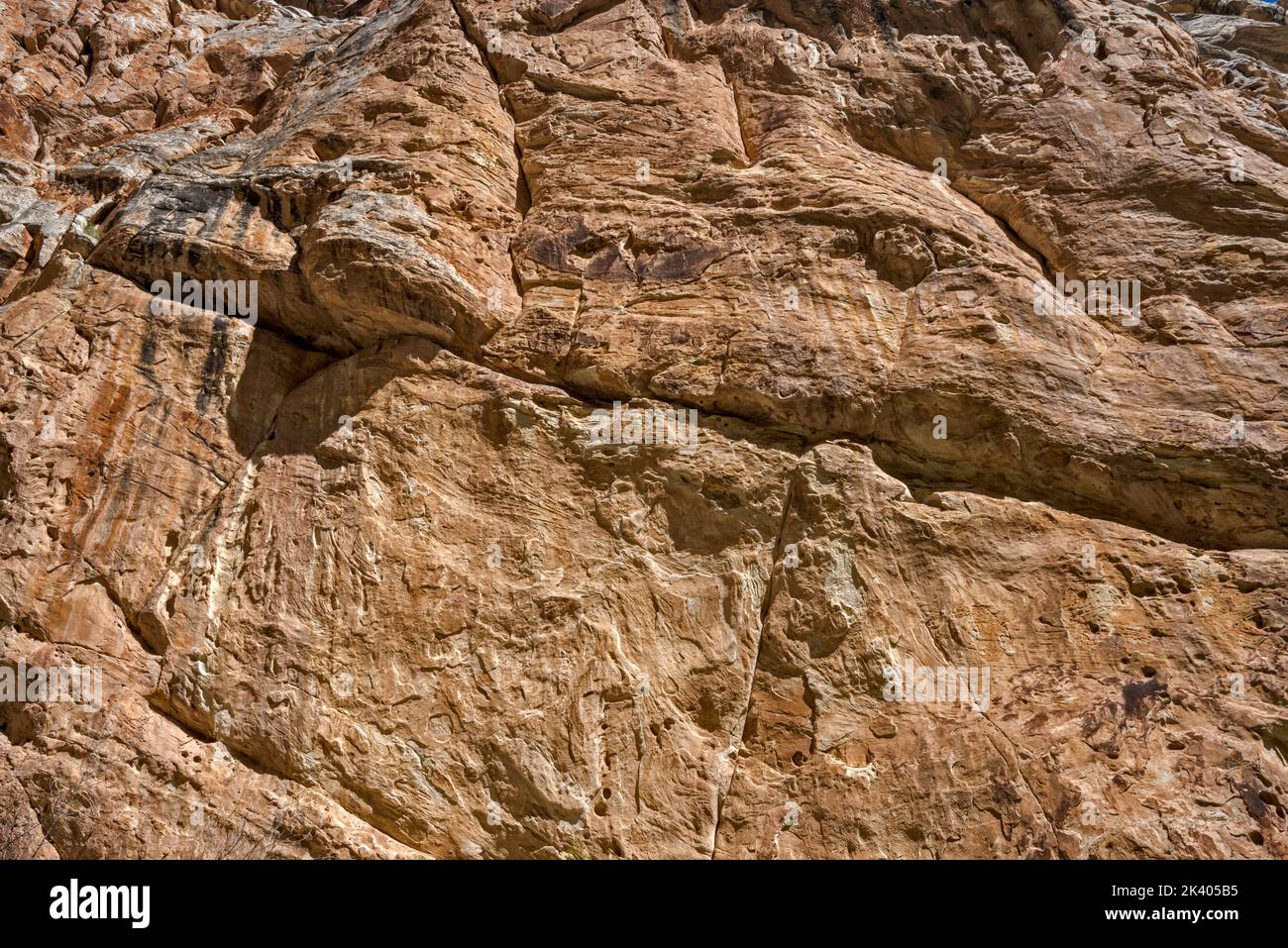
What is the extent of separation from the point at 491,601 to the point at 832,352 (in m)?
5.38

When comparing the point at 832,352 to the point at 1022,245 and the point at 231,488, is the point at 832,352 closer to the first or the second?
the point at 1022,245

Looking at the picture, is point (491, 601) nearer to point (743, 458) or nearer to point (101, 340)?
point (743, 458)

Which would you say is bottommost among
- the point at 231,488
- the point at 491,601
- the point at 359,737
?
the point at 359,737

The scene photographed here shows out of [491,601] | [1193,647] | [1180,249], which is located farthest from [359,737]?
[1180,249]

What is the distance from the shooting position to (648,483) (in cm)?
1054

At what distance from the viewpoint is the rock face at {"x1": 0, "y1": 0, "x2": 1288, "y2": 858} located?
8695 mm

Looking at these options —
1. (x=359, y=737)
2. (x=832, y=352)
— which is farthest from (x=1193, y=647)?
(x=359, y=737)

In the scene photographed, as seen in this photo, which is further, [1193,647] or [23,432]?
[23,432]

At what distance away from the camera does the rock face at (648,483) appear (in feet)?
28.5

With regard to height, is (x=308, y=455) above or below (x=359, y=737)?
above

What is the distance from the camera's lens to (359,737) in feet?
29.8

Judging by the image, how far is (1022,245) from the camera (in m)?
13.5
